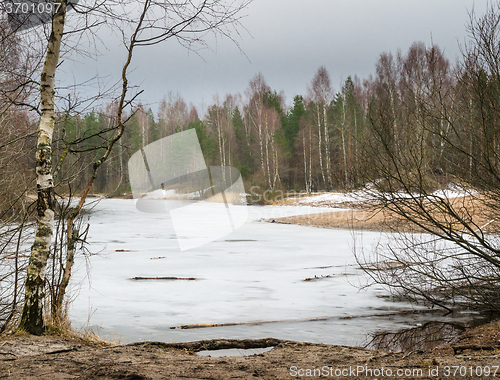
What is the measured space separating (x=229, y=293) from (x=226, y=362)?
5.09 metres

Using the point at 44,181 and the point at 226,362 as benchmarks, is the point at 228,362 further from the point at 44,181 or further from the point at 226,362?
the point at 44,181

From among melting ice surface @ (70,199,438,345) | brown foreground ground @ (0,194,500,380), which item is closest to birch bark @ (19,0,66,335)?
brown foreground ground @ (0,194,500,380)

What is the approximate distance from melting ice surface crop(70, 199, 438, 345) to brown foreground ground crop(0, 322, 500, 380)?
134 cm

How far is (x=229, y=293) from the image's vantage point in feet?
32.2

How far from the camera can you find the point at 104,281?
10.9 metres

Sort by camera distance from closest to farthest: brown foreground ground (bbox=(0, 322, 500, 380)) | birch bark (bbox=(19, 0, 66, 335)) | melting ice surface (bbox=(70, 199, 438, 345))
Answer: brown foreground ground (bbox=(0, 322, 500, 380)) → birch bark (bbox=(19, 0, 66, 335)) → melting ice surface (bbox=(70, 199, 438, 345))

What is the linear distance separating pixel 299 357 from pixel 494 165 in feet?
13.6

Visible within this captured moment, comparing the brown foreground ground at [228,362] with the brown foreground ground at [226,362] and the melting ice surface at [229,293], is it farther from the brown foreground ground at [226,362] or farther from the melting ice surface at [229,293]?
the melting ice surface at [229,293]

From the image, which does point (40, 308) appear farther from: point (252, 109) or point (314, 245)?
point (252, 109)

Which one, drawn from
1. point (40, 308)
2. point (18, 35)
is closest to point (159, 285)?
point (40, 308)

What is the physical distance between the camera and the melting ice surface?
7152 mm

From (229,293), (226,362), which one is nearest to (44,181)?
(226,362)

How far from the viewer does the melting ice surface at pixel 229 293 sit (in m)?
7.15

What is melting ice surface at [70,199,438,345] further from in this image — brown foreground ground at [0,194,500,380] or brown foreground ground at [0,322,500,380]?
brown foreground ground at [0,322,500,380]
